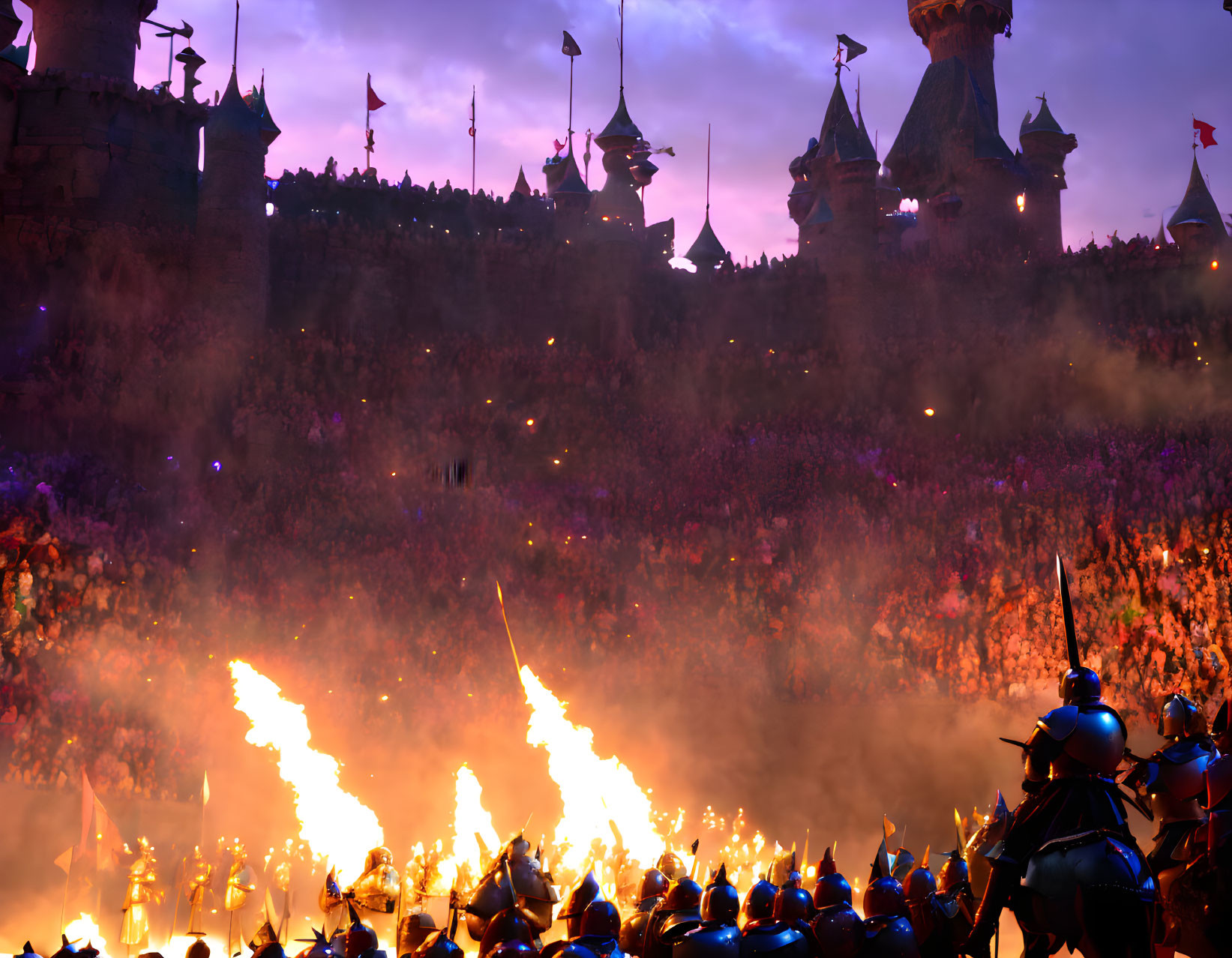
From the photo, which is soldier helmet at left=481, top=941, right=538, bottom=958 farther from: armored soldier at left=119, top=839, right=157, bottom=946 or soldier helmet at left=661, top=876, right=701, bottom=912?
armored soldier at left=119, top=839, right=157, bottom=946

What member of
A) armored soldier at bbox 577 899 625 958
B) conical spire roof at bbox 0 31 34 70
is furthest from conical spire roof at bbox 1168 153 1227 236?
conical spire roof at bbox 0 31 34 70

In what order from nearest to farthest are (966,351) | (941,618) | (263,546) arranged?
(941,618) → (263,546) → (966,351)

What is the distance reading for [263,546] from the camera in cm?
1775

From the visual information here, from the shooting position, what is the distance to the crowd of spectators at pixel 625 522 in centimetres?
1439

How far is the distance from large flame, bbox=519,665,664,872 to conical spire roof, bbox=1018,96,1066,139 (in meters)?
25.7

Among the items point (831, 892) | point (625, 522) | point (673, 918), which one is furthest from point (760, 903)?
point (625, 522)

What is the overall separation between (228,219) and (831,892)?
21.5m

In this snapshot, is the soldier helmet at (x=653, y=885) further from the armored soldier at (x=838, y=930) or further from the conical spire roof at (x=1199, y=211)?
the conical spire roof at (x=1199, y=211)

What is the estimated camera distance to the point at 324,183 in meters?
27.5

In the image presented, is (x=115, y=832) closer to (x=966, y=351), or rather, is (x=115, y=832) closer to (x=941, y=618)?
(x=941, y=618)

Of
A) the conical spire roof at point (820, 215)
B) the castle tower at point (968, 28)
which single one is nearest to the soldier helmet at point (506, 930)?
the conical spire roof at point (820, 215)

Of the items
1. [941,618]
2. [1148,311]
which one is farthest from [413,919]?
[1148,311]

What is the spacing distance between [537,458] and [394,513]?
3.74m

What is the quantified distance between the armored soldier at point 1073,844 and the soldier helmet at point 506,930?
8.76ft
